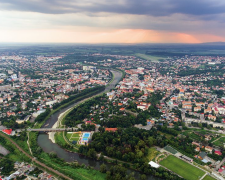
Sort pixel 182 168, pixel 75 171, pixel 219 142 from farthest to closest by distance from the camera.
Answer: pixel 219 142
pixel 182 168
pixel 75 171

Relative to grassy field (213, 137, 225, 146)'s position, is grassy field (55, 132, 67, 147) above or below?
below

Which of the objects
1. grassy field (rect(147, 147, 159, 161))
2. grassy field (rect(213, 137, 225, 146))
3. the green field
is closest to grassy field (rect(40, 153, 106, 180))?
grassy field (rect(147, 147, 159, 161))

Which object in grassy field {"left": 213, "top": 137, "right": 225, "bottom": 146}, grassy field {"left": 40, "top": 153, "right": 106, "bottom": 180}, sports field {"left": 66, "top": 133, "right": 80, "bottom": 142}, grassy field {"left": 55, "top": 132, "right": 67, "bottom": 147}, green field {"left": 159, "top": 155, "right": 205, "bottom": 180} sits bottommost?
grassy field {"left": 40, "top": 153, "right": 106, "bottom": 180}

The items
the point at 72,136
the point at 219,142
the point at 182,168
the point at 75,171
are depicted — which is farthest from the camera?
the point at 72,136

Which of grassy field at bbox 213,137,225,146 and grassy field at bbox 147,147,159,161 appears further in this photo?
grassy field at bbox 213,137,225,146

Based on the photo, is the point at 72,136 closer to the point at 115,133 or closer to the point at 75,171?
the point at 115,133

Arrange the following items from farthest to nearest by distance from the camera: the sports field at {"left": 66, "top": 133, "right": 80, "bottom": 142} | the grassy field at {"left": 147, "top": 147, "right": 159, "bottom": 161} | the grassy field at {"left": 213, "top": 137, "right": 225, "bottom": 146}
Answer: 1. the sports field at {"left": 66, "top": 133, "right": 80, "bottom": 142}
2. the grassy field at {"left": 213, "top": 137, "right": 225, "bottom": 146}
3. the grassy field at {"left": 147, "top": 147, "right": 159, "bottom": 161}

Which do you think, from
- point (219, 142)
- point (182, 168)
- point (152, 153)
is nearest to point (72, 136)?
point (152, 153)

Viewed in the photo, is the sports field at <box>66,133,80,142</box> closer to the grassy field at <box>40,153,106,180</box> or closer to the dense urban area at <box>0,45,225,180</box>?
the dense urban area at <box>0,45,225,180</box>
